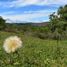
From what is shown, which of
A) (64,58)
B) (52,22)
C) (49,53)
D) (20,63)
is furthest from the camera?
(52,22)

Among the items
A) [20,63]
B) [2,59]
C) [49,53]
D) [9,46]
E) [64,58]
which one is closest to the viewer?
[9,46]

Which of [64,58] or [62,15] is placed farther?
[62,15]

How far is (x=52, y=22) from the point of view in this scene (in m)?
64.3

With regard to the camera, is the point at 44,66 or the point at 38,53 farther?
the point at 38,53

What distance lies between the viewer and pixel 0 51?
12.3 m

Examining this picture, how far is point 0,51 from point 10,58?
2.10 meters

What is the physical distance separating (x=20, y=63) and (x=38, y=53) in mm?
2648

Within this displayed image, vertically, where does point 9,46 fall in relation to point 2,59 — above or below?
above

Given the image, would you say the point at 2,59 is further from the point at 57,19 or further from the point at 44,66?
the point at 57,19

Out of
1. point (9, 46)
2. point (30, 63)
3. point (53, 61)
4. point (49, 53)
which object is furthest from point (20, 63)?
point (49, 53)

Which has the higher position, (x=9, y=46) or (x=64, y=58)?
(x=9, y=46)

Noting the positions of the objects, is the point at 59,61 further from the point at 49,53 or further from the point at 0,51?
the point at 0,51

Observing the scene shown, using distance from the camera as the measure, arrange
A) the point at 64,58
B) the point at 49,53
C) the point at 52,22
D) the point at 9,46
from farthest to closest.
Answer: the point at 52,22, the point at 49,53, the point at 64,58, the point at 9,46

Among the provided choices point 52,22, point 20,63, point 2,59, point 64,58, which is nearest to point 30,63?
point 20,63
